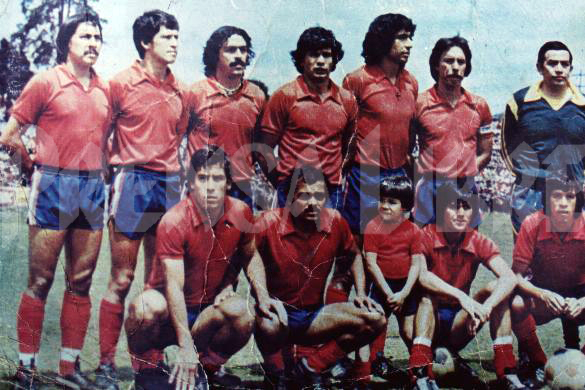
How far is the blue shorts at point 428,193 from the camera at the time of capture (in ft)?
14.3

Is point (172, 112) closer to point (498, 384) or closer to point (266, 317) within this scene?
point (266, 317)

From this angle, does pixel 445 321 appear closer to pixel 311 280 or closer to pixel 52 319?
pixel 311 280

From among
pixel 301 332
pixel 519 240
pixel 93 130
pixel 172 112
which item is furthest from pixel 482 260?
pixel 93 130

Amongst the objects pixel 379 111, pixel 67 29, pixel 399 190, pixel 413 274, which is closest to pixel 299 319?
pixel 413 274

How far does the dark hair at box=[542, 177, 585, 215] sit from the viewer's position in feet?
14.5

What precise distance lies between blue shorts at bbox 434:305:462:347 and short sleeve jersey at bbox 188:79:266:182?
1416 mm

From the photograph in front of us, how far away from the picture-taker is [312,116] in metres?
4.23

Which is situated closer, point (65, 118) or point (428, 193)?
point (65, 118)

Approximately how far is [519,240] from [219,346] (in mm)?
1884

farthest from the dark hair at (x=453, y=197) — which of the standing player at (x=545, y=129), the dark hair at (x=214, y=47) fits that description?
the dark hair at (x=214, y=47)

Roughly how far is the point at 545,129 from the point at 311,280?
1659 millimetres

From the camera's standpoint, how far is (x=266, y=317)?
4.27 metres

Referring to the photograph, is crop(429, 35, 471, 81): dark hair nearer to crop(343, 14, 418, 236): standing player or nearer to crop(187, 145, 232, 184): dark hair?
crop(343, 14, 418, 236): standing player

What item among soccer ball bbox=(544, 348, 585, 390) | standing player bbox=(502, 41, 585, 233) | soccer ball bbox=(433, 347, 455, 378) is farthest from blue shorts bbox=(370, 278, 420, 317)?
soccer ball bbox=(544, 348, 585, 390)
